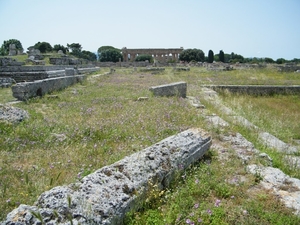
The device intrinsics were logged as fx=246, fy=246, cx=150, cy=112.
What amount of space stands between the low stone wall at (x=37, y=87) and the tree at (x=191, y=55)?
6607cm

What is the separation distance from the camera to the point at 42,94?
1084cm

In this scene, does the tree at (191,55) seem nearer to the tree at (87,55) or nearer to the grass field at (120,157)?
the tree at (87,55)

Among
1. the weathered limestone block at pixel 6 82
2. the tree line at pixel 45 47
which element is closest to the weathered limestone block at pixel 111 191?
the weathered limestone block at pixel 6 82

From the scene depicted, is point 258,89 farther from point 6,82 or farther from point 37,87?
point 6,82

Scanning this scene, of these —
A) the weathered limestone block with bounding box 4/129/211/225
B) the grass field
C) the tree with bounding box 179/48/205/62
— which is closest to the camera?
the weathered limestone block with bounding box 4/129/211/225

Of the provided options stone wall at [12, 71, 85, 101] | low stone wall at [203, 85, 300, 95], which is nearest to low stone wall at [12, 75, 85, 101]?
stone wall at [12, 71, 85, 101]

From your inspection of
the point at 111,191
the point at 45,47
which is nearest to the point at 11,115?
the point at 111,191

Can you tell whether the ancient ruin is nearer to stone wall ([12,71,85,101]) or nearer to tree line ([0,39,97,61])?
tree line ([0,39,97,61])

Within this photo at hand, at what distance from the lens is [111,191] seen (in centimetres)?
272

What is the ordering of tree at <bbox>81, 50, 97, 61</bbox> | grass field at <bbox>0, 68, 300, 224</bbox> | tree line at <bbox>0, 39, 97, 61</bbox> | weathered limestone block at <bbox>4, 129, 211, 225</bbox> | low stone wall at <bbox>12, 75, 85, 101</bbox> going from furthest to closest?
tree at <bbox>81, 50, 97, 61</bbox> < tree line at <bbox>0, 39, 97, 61</bbox> < low stone wall at <bbox>12, 75, 85, 101</bbox> < grass field at <bbox>0, 68, 300, 224</bbox> < weathered limestone block at <bbox>4, 129, 211, 225</bbox>

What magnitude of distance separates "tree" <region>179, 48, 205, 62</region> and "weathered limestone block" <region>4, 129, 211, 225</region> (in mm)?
74775

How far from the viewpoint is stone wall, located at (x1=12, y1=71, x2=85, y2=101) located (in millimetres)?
9523

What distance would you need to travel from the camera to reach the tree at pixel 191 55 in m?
76.1

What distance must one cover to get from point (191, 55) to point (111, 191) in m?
76.9
